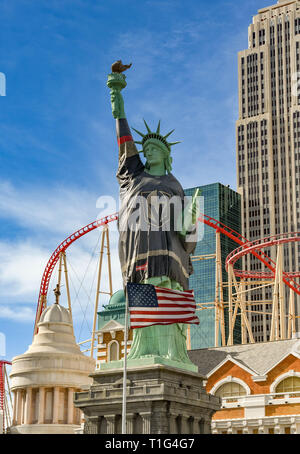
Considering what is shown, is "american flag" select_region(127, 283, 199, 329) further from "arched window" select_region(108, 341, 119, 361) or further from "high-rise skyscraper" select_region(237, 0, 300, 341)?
"high-rise skyscraper" select_region(237, 0, 300, 341)

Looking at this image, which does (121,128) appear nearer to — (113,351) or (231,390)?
(113,351)

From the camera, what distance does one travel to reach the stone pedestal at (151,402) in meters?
34.8

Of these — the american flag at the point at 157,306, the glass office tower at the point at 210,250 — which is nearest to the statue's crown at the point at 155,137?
the american flag at the point at 157,306

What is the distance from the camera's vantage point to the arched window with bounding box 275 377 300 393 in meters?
41.0

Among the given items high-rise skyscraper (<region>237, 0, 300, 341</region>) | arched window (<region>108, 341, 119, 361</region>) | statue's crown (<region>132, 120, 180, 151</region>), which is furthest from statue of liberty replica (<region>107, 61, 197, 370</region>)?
high-rise skyscraper (<region>237, 0, 300, 341</region>)

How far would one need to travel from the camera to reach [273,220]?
116m

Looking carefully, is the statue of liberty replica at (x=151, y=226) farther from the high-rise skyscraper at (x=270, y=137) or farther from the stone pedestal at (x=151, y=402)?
the high-rise skyscraper at (x=270, y=137)

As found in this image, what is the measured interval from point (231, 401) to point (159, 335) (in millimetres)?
7825

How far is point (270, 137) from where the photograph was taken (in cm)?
11750

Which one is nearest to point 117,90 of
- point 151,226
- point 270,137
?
point 151,226

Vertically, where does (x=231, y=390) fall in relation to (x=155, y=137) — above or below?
below

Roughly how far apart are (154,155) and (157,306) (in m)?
8.89

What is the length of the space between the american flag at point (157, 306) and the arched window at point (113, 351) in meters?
12.8

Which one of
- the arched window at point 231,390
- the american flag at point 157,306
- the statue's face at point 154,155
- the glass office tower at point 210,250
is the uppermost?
the glass office tower at point 210,250
